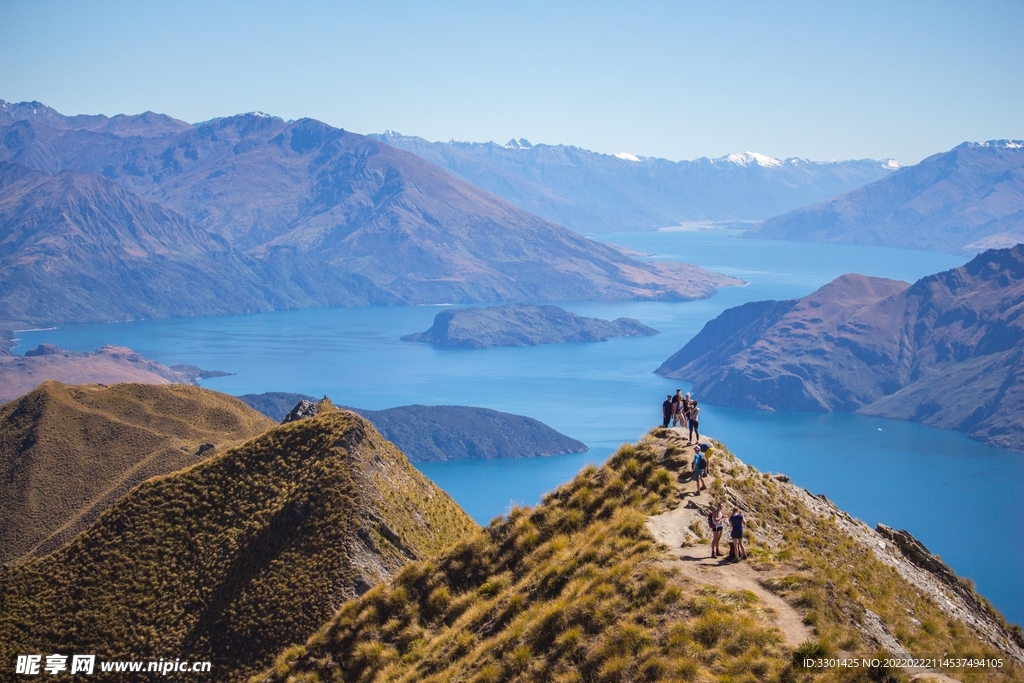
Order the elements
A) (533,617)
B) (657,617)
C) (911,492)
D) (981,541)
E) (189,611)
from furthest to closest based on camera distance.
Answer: (911,492)
(981,541)
(189,611)
(533,617)
(657,617)

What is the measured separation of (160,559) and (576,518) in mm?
16234

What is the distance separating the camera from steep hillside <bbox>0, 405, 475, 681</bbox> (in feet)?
103

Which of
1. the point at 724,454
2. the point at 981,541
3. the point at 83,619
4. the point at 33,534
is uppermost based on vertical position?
the point at 724,454

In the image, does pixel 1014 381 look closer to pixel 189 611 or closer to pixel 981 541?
pixel 981 541

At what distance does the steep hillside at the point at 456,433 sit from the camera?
572ft

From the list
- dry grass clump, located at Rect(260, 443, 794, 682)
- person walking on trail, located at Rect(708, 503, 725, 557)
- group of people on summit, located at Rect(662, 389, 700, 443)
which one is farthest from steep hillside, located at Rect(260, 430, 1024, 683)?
group of people on summit, located at Rect(662, 389, 700, 443)

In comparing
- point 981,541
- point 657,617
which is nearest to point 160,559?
point 657,617

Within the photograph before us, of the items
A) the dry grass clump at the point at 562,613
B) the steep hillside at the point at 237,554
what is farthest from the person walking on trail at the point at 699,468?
the steep hillside at the point at 237,554

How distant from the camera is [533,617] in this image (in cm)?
2105

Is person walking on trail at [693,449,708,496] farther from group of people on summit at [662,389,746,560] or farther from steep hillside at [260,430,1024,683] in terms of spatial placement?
steep hillside at [260,430,1024,683]

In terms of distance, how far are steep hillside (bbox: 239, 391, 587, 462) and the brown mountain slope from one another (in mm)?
103394

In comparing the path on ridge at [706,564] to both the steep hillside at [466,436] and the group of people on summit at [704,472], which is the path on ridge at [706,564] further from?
the steep hillside at [466,436]

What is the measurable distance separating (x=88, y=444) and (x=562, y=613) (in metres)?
49.0

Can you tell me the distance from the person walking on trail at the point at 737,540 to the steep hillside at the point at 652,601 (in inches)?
11.8
